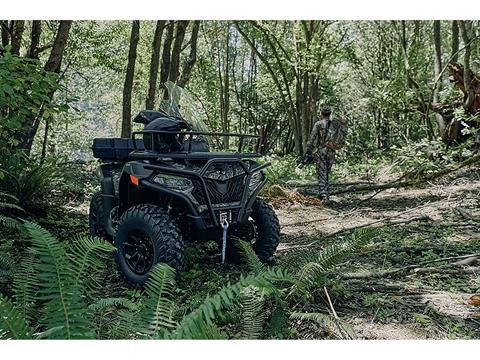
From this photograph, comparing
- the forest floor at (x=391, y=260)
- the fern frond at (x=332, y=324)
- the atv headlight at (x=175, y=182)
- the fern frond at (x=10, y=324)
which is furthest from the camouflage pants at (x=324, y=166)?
the fern frond at (x=10, y=324)

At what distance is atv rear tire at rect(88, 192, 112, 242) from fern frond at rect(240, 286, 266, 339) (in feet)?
7.88

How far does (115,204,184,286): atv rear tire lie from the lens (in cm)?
368

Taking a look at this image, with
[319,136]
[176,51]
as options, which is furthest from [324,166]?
[176,51]

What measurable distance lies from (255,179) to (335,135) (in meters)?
4.12

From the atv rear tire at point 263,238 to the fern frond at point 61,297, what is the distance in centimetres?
197

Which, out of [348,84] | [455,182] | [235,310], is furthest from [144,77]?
[235,310]

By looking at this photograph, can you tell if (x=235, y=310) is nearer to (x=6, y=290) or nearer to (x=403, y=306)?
(x=403, y=306)

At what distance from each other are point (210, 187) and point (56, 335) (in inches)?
72.8

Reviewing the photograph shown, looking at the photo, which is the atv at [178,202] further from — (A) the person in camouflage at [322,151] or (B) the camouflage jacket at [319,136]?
(B) the camouflage jacket at [319,136]

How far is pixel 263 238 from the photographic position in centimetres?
443

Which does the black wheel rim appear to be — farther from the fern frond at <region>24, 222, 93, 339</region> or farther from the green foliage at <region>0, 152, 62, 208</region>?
the green foliage at <region>0, 152, 62, 208</region>

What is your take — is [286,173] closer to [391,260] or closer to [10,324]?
[391,260]

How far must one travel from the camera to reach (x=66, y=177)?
7.35 metres

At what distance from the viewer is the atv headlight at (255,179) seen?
416cm
